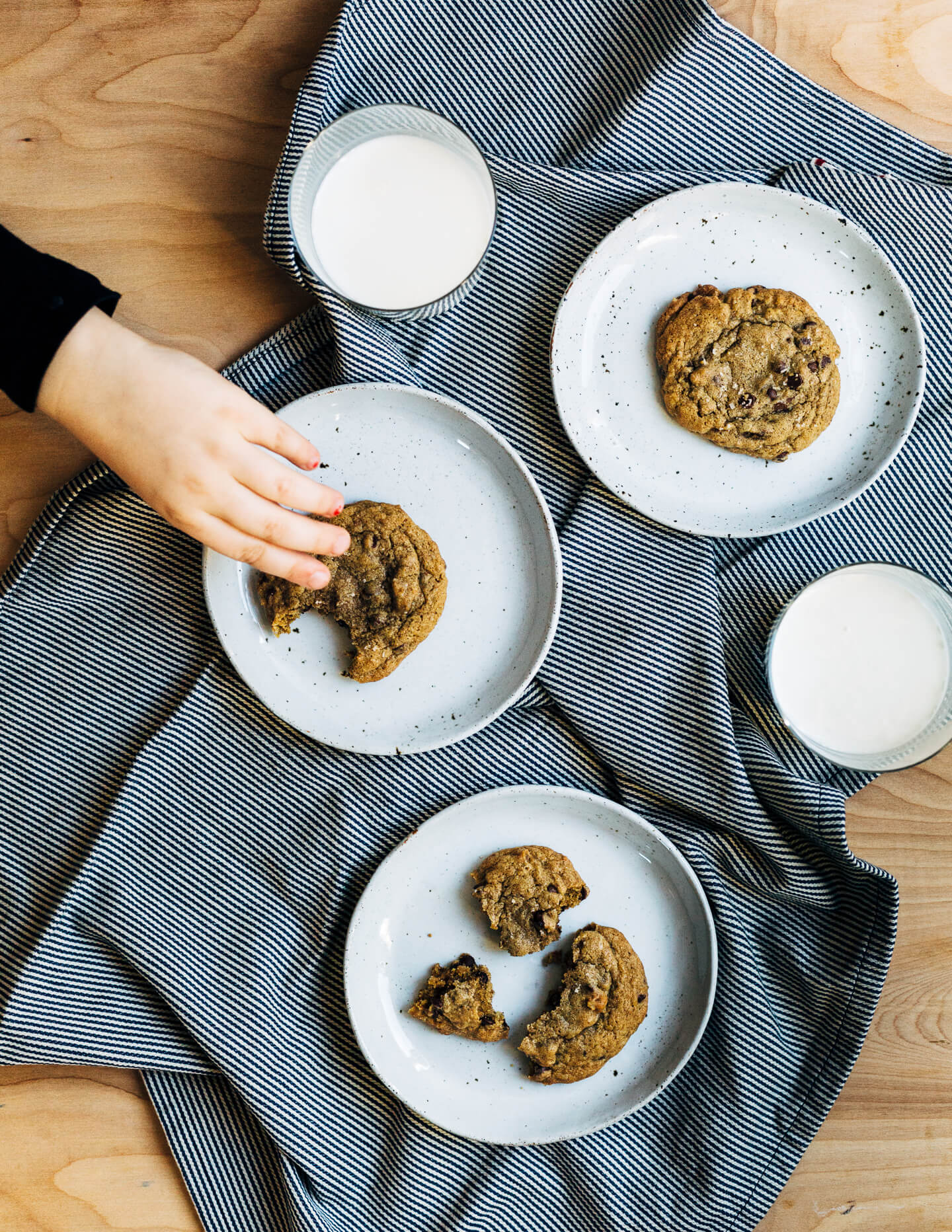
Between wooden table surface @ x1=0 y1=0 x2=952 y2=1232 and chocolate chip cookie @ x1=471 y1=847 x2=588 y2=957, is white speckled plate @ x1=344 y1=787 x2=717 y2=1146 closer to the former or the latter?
chocolate chip cookie @ x1=471 y1=847 x2=588 y2=957

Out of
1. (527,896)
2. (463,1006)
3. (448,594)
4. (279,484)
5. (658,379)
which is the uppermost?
(658,379)

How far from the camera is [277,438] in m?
1.21

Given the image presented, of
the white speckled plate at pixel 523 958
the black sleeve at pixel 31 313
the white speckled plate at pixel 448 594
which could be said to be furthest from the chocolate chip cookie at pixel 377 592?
the black sleeve at pixel 31 313

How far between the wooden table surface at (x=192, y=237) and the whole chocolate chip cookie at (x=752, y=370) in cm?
34

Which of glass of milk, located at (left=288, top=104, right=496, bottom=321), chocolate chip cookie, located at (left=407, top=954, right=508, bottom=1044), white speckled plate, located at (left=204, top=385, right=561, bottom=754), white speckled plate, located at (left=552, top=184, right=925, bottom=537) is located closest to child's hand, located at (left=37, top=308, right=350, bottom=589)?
white speckled plate, located at (left=204, top=385, right=561, bottom=754)

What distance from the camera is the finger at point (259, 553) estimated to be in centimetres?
121

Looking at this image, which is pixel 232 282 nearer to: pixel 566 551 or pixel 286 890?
pixel 566 551

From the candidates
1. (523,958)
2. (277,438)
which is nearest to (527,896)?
(523,958)

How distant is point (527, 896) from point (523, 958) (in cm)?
10

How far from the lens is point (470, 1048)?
53.2 inches

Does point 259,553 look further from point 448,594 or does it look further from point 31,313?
point 31,313

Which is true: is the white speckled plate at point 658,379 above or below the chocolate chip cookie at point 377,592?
above

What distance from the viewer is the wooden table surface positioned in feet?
4.43

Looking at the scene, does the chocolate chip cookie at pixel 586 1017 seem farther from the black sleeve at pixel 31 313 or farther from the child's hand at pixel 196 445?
the black sleeve at pixel 31 313
